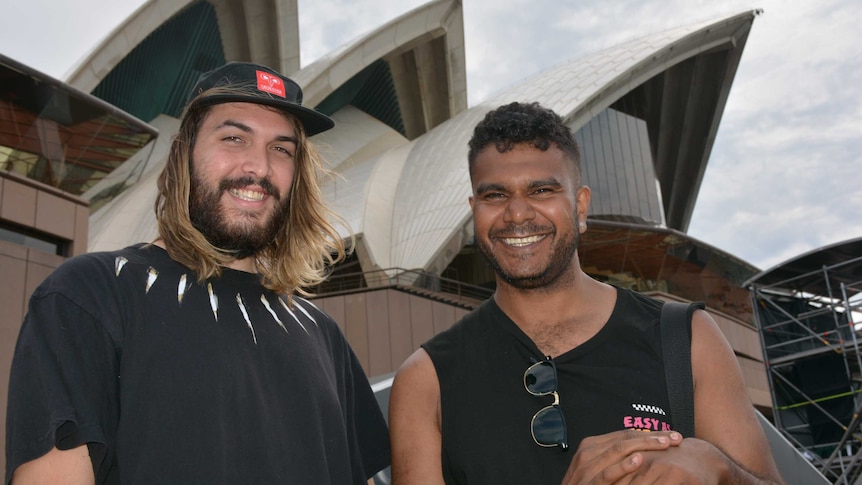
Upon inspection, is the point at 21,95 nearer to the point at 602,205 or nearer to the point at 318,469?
the point at 318,469

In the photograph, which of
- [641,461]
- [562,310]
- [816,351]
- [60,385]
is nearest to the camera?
[641,461]

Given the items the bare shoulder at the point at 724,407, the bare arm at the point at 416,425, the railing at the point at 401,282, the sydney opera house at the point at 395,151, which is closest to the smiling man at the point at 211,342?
the bare arm at the point at 416,425

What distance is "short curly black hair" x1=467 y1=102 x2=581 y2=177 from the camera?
2248mm

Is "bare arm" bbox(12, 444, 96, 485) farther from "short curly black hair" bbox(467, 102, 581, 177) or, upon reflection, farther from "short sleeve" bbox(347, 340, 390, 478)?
"short curly black hair" bbox(467, 102, 581, 177)

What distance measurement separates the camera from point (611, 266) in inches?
810

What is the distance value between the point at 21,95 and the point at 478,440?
10.3m

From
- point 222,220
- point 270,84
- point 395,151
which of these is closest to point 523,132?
point 270,84

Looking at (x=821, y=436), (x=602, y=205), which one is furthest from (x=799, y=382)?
Result: (x=602, y=205)

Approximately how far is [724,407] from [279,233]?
1438 mm

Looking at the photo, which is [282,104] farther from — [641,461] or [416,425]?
[641,461]

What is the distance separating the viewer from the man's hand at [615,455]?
1.47 metres

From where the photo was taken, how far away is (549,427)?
6.39ft

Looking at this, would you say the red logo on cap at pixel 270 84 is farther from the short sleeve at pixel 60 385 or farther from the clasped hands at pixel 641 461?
the clasped hands at pixel 641 461

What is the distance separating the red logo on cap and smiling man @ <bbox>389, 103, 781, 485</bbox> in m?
0.64
